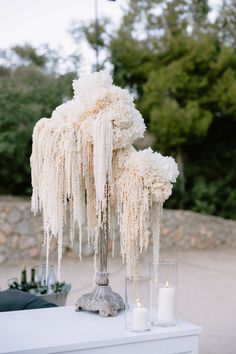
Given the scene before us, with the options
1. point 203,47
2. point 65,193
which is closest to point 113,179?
point 65,193

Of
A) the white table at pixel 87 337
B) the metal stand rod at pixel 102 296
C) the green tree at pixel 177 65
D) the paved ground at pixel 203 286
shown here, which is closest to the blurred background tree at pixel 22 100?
the green tree at pixel 177 65

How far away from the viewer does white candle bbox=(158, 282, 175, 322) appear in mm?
2260

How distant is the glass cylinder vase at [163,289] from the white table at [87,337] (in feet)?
0.25

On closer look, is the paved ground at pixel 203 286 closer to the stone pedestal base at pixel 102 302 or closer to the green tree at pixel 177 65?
the stone pedestal base at pixel 102 302

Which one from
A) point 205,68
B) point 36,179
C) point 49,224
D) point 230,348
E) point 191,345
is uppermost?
point 205,68

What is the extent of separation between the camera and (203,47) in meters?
9.88

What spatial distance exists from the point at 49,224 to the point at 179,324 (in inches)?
22.8

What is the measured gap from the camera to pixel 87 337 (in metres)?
2.10

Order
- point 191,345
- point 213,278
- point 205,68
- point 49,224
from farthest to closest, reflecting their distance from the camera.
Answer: point 205,68 < point 213,278 < point 49,224 < point 191,345

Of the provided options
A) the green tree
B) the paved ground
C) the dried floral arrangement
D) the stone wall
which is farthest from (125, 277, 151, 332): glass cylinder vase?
the green tree

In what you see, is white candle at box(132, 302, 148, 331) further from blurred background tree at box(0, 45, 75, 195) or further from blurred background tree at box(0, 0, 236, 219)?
blurred background tree at box(0, 0, 236, 219)

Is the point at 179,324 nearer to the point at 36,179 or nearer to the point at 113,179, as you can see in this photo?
the point at 113,179

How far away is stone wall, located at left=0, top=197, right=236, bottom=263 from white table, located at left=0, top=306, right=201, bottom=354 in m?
5.76

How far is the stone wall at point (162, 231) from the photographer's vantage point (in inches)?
320
